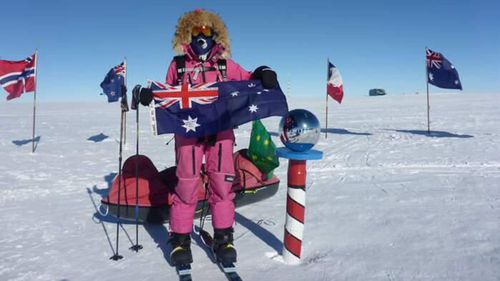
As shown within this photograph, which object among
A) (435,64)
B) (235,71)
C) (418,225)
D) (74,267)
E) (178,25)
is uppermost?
(435,64)

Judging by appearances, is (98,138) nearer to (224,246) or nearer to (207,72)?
(207,72)

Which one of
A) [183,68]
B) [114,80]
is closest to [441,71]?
[114,80]

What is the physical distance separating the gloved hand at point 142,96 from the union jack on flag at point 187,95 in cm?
12

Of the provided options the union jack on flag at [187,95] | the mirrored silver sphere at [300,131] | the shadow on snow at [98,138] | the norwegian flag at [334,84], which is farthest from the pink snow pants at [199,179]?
the shadow on snow at [98,138]

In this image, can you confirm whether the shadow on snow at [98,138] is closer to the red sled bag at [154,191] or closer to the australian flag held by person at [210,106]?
the red sled bag at [154,191]

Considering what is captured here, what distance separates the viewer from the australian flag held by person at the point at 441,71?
12289mm

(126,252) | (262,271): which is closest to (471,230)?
(262,271)

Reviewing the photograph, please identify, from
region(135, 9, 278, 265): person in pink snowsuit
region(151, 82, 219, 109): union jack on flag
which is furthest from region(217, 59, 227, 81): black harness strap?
region(151, 82, 219, 109): union jack on flag

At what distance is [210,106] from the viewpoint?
121 inches

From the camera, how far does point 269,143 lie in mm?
4867

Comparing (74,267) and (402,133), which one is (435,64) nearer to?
(402,133)

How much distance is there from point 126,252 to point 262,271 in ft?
4.29

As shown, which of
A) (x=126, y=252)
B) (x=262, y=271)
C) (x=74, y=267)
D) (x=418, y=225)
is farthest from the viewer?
(x=418, y=225)

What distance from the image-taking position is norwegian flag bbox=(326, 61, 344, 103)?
40.8 ft
